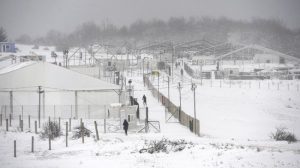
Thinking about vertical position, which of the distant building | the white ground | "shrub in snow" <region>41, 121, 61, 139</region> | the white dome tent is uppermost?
the distant building

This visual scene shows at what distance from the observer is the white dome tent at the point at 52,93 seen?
37031 mm

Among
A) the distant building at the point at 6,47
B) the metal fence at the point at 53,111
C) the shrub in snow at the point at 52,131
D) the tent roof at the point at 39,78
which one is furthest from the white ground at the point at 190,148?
the distant building at the point at 6,47

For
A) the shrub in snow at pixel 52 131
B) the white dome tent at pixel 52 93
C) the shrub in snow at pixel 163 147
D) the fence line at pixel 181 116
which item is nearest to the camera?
the shrub in snow at pixel 163 147

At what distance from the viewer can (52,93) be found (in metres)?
38.7

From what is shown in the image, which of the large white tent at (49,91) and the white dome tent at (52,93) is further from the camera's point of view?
the large white tent at (49,91)

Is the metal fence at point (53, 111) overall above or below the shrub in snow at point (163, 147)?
above

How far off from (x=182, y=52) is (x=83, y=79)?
8501 cm

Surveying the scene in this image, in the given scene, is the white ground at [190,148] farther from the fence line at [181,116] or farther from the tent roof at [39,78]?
the tent roof at [39,78]

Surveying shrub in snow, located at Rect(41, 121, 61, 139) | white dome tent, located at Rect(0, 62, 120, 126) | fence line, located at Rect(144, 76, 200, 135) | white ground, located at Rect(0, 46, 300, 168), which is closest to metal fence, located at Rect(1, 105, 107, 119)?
white dome tent, located at Rect(0, 62, 120, 126)

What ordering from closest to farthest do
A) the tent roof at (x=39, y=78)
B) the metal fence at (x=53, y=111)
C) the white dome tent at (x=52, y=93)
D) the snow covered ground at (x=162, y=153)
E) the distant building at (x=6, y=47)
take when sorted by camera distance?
the snow covered ground at (x=162, y=153), the metal fence at (x=53, y=111), the white dome tent at (x=52, y=93), the tent roof at (x=39, y=78), the distant building at (x=6, y=47)

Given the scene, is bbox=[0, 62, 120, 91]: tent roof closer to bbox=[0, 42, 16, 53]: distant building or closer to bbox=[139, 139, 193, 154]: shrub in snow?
bbox=[139, 139, 193, 154]: shrub in snow

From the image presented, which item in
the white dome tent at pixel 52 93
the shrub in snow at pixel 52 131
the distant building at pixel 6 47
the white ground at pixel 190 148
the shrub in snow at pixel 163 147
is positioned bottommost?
the white ground at pixel 190 148

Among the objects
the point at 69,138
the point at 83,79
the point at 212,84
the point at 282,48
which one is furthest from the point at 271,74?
the point at 282,48

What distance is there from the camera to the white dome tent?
37.0 m
